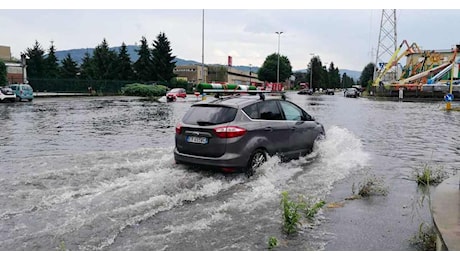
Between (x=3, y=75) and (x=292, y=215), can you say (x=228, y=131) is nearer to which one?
(x=292, y=215)

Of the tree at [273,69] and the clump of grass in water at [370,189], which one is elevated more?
the tree at [273,69]

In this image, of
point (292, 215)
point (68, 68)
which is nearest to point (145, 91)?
point (68, 68)

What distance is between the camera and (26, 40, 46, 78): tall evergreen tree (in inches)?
2721

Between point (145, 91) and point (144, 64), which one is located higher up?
point (144, 64)

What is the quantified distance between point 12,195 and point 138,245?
2961 millimetres

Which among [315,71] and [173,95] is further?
[315,71]

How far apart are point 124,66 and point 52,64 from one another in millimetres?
14303

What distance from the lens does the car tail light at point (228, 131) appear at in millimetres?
7082

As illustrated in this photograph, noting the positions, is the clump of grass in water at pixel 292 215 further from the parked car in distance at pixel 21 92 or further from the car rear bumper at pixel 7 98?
the parked car in distance at pixel 21 92

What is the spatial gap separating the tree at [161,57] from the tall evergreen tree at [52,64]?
18464 millimetres

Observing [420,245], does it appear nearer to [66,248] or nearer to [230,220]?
[230,220]

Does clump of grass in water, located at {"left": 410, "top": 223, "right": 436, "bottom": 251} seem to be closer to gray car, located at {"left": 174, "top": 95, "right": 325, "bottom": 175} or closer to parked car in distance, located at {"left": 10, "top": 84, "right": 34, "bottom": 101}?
gray car, located at {"left": 174, "top": 95, "right": 325, "bottom": 175}

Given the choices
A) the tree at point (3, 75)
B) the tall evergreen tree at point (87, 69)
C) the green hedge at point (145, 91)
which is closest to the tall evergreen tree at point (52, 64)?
the tall evergreen tree at point (87, 69)

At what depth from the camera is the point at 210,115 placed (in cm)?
748
